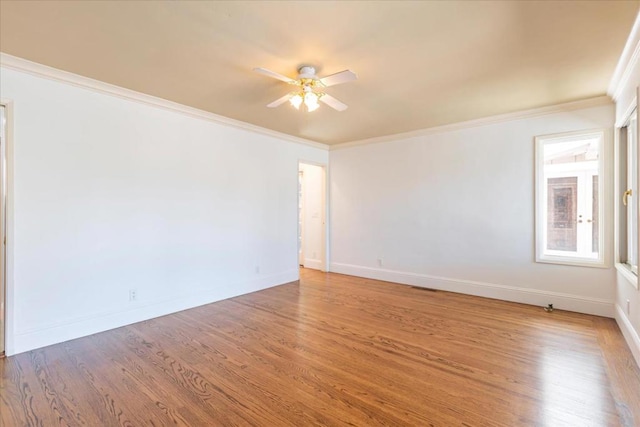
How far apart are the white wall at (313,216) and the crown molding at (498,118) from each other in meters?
1.25

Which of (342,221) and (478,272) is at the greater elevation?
(342,221)

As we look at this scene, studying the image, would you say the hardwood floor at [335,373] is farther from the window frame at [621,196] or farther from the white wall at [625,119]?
Answer: the window frame at [621,196]

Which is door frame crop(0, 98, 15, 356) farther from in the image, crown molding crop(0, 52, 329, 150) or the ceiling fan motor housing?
the ceiling fan motor housing

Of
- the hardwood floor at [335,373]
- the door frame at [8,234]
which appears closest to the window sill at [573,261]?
the hardwood floor at [335,373]

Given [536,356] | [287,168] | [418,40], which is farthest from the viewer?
[287,168]

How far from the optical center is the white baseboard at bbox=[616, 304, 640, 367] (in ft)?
8.24

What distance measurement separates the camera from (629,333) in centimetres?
280

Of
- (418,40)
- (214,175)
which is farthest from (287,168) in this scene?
(418,40)

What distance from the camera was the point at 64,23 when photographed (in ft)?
6.93

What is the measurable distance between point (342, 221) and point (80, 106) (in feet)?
14.1

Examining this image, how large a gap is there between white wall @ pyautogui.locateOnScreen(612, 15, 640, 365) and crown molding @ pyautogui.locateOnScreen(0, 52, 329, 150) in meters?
4.12

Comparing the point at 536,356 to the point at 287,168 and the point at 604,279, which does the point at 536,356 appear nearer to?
the point at 604,279

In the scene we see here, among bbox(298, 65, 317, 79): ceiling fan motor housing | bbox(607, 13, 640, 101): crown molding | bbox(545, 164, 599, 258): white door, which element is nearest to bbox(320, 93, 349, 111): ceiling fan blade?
bbox(298, 65, 317, 79): ceiling fan motor housing

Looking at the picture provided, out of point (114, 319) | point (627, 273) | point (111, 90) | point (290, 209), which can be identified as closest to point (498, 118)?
point (627, 273)
